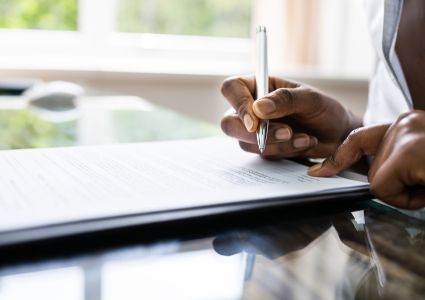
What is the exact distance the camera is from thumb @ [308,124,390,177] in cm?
57

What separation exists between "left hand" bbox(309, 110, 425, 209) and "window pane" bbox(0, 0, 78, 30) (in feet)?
7.47

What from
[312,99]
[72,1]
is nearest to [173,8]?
[72,1]

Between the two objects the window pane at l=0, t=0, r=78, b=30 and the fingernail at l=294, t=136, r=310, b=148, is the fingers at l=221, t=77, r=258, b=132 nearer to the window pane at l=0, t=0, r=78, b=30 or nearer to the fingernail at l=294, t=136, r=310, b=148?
the fingernail at l=294, t=136, r=310, b=148

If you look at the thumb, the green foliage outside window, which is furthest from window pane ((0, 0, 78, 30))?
the thumb

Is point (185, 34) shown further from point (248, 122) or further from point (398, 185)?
point (398, 185)

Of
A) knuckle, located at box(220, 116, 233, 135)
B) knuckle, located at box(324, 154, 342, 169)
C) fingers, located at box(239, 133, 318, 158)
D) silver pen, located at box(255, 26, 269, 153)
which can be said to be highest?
silver pen, located at box(255, 26, 269, 153)

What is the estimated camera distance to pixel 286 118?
725mm

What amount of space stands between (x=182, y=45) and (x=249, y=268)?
8.07 feet

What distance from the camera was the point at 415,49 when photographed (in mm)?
795

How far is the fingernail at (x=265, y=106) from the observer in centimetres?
60

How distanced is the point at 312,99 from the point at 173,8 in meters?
2.14

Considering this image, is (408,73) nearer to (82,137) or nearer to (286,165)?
(286,165)

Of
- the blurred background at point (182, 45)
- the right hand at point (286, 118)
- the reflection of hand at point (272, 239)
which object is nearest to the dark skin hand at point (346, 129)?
the right hand at point (286, 118)

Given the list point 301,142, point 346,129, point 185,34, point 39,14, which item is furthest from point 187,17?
point 301,142
